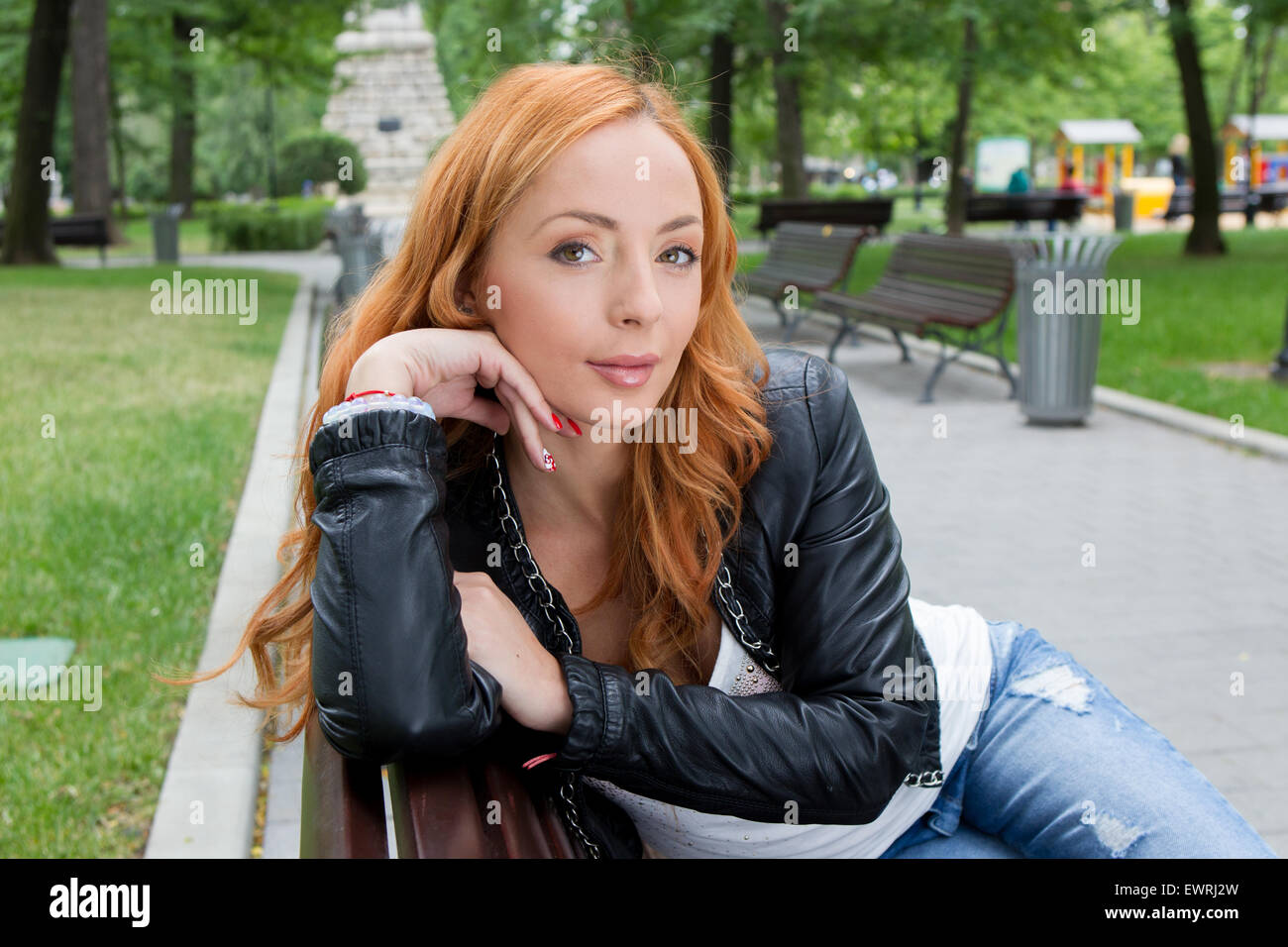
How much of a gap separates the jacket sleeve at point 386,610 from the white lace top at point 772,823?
349 mm

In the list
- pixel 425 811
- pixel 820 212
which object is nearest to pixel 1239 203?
pixel 820 212

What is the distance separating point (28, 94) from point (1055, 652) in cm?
2235

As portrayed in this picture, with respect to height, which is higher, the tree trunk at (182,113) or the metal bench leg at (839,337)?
the tree trunk at (182,113)

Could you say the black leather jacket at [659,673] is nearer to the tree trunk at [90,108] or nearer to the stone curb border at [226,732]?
the stone curb border at [226,732]

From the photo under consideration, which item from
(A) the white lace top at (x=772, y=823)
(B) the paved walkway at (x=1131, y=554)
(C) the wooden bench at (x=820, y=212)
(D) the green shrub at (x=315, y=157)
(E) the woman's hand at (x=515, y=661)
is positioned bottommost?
(B) the paved walkway at (x=1131, y=554)

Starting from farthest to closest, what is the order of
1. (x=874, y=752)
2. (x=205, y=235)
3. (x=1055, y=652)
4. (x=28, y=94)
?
(x=205, y=235) → (x=28, y=94) → (x=1055, y=652) → (x=874, y=752)

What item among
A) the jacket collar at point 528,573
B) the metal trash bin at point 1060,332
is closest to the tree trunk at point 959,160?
the metal trash bin at point 1060,332

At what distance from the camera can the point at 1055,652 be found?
2350mm

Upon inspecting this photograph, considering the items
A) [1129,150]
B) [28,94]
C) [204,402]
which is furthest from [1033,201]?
[1129,150]

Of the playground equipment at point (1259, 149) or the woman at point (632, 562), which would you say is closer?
the woman at point (632, 562)

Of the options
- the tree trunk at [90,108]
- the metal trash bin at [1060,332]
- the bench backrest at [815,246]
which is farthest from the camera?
the tree trunk at [90,108]

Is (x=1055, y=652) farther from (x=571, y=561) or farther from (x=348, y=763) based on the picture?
(x=348, y=763)

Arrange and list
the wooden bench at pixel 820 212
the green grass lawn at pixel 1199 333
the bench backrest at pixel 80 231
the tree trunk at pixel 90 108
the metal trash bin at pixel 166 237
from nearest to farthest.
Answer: the green grass lawn at pixel 1199 333
the wooden bench at pixel 820 212
the metal trash bin at pixel 166 237
the bench backrest at pixel 80 231
the tree trunk at pixel 90 108

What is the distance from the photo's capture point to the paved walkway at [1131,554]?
14.5ft
